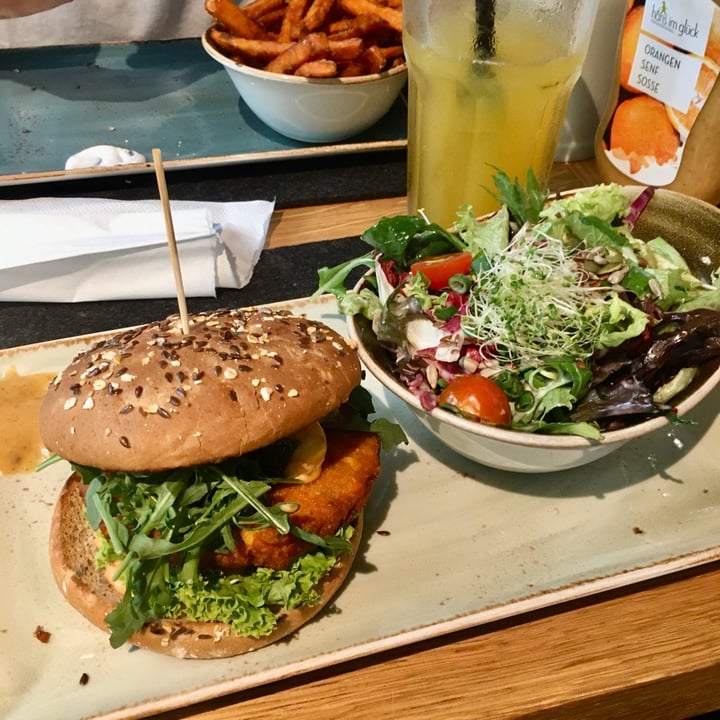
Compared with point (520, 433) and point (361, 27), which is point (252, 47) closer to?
point (361, 27)

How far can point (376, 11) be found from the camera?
2377 millimetres

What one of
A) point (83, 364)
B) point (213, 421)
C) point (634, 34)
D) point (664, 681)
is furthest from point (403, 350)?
point (634, 34)

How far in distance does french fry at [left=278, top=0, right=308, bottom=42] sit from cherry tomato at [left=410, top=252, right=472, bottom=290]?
1203 millimetres

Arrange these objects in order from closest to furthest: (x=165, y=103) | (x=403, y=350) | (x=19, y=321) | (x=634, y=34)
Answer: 1. (x=403, y=350)
2. (x=19, y=321)
3. (x=634, y=34)
4. (x=165, y=103)

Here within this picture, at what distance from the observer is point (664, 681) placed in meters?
1.25

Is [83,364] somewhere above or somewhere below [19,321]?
above

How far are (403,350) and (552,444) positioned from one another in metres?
0.41

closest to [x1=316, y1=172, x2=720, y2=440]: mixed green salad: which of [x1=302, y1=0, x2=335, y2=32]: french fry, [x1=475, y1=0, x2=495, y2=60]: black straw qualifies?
[x1=475, y1=0, x2=495, y2=60]: black straw

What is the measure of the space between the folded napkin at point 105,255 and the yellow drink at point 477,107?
2.22ft

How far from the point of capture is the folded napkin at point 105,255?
6.58 feet

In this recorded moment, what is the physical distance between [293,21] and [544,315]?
1.55 metres

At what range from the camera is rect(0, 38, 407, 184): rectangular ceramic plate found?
8.09 ft

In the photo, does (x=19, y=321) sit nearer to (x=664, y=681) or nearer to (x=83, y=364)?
(x=83, y=364)

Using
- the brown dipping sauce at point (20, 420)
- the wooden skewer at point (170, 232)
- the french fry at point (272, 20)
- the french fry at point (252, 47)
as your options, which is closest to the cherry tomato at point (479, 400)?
the wooden skewer at point (170, 232)
